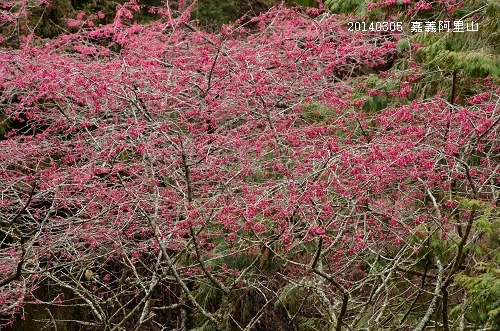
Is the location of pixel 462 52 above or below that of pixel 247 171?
above

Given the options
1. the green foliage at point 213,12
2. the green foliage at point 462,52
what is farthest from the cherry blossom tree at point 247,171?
the green foliage at point 213,12

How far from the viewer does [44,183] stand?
19.8 ft

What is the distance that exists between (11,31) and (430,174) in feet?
20.1

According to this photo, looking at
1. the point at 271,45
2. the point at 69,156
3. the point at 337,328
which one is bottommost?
the point at 337,328

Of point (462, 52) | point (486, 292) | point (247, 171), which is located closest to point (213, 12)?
point (247, 171)

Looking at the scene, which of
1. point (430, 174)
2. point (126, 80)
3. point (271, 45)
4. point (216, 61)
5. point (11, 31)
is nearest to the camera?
point (430, 174)

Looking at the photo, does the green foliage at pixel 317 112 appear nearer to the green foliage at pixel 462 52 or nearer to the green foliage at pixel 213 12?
the green foliage at pixel 462 52

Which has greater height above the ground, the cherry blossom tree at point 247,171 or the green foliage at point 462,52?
the green foliage at point 462,52

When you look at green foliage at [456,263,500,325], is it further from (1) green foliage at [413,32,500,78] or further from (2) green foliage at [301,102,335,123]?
(2) green foliage at [301,102,335,123]

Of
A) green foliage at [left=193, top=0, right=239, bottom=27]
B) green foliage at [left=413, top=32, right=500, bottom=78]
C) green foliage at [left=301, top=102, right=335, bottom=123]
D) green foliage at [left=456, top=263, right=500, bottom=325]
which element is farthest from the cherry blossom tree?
green foliage at [left=193, top=0, right=239, bottom=27]

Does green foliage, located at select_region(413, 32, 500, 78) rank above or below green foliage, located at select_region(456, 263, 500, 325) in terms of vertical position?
above

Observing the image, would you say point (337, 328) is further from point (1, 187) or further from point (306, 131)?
point (1, 187)

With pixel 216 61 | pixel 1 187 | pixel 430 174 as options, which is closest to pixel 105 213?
pixel 1 187

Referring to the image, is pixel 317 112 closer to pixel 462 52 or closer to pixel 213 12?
pixel 462 52
